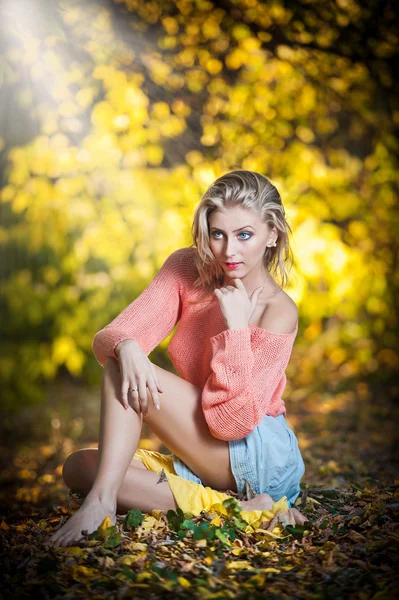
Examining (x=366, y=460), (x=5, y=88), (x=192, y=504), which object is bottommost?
(x=366, y=460)

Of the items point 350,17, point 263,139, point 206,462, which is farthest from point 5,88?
point 206,462

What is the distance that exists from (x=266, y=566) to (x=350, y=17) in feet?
10.8

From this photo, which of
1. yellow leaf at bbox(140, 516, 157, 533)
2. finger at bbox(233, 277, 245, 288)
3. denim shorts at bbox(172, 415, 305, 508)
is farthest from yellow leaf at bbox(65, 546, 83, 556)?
finger at bbox(233, 277, 245, 288)

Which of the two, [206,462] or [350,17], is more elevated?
[350,17]

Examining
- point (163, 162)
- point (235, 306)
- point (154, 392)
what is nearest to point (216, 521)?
point (154, 392)

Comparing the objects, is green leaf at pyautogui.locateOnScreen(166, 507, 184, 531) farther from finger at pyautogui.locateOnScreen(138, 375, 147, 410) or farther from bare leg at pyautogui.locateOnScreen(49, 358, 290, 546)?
finger at pyautogui.locateOnScreen(138, 375, 147, 410)

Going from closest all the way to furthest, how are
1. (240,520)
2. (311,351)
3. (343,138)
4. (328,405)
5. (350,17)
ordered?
(240,520), (350,17), (328,405), (343,138), (311,351)

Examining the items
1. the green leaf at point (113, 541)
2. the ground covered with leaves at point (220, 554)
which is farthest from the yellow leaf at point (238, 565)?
the green leaf at point (113, 541)

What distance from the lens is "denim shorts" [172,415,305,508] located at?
6.61 feet

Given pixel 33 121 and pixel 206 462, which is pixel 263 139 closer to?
pixel 33 121

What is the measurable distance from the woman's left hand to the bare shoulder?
0.07 m

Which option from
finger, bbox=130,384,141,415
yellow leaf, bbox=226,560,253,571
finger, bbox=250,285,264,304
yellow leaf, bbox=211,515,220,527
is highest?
finger, bbox=250,285,264,304

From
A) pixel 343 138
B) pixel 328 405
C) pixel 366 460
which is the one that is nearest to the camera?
pixel 366 460

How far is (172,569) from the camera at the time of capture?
1.71 metres
